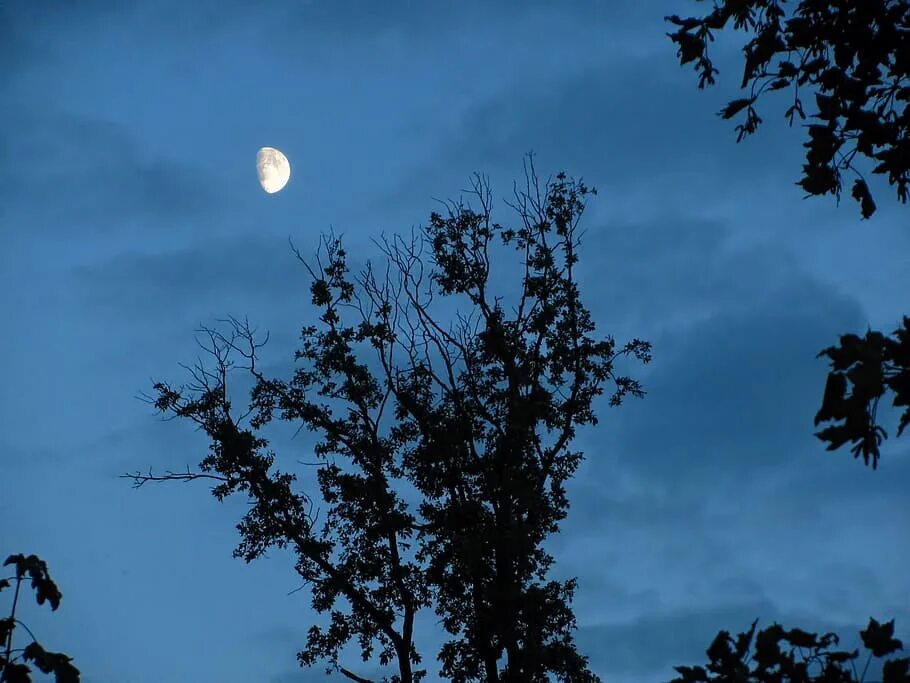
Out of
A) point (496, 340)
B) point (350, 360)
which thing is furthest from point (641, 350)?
point (350, 360)

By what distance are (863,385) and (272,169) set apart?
34.8m

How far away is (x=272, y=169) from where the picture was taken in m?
38.6

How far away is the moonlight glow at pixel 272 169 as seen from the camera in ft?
124

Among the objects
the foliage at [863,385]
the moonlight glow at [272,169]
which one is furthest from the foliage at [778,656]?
the moonlight glow at [272,169]

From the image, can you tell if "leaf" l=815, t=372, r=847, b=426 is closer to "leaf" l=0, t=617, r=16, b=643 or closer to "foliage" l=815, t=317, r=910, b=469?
"foliage" l=815, t=317, r=910, b=469

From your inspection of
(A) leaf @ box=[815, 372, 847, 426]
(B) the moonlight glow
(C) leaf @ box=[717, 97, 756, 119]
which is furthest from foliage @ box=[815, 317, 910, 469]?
(B) the moonlight glow

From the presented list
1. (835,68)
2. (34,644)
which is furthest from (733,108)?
(34,644)

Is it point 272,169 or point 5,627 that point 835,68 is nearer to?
point 5,627

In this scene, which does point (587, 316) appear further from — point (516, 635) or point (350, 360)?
point (516, 635)

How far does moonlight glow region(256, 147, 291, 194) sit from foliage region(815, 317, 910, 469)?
107 feet

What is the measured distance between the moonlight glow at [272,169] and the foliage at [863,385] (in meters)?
32.5

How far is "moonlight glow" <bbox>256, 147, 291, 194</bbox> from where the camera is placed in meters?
37.7

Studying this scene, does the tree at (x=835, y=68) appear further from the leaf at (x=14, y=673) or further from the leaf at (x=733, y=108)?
the leaf at (x=14, y=673)

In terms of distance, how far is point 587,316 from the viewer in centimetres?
2744
